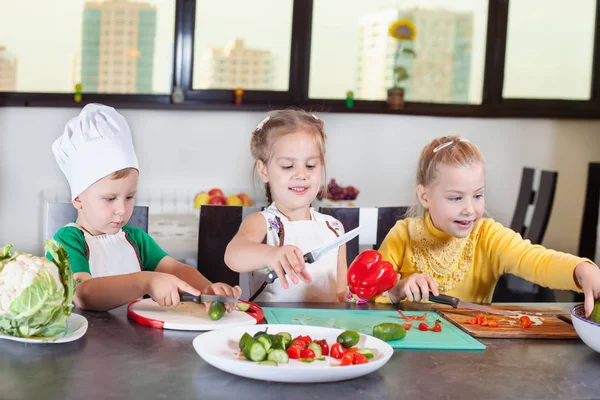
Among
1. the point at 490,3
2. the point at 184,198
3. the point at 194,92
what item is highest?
the point at 490,3

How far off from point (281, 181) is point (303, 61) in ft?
9.54

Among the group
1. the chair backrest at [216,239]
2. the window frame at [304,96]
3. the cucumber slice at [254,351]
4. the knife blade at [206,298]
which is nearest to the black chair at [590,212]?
the window frame at [304,96]

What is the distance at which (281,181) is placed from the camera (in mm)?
2008

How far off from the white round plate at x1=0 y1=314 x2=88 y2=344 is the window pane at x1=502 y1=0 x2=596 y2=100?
4.09m

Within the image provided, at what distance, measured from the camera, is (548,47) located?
4973 millimetres

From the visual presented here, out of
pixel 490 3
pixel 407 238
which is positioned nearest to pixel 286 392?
pixel 407 238

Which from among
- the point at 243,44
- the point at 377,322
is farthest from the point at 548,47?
the point at 377,322

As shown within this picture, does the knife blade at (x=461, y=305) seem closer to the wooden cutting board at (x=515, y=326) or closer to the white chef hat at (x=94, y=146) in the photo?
the wooden cutting board at (x=515, y=326)

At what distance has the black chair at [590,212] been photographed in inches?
139

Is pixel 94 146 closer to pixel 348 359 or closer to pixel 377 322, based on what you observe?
pixel 377 322

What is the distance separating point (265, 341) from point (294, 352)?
0.06 m

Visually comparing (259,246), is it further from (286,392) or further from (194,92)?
(194,92)

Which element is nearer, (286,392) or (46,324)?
(286,392)

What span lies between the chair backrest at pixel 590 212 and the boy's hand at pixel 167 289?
2540mm
